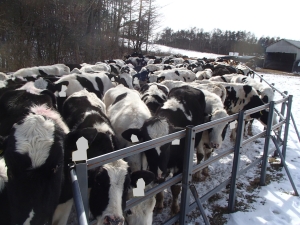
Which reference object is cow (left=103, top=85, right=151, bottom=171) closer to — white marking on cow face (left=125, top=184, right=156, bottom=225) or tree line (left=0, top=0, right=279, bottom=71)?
white marking on cow face (left=125, top=184, right=156, bottom=225)

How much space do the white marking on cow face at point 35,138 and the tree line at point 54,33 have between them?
13.9m

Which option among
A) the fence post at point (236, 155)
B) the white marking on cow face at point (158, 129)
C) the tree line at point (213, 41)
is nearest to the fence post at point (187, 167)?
the white marking on cow face at point (158, 129)

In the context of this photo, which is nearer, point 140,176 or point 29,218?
point 29,218

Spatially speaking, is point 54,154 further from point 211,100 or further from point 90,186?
point 211,100

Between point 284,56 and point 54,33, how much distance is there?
141 ft

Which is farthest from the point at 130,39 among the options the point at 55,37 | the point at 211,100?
the point at 211,100

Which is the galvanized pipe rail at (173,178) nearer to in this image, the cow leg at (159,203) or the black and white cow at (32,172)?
the black and white cow at (32,172)

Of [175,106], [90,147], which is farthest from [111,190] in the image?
[175,106]

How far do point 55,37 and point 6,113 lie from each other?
1760 cm

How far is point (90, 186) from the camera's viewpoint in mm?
2604

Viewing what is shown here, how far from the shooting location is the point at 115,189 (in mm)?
2426

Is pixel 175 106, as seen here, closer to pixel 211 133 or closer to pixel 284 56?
pixel 211 133

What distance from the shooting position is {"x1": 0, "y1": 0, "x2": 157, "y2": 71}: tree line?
1580 centimetres

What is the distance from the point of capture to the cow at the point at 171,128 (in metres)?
3.32
